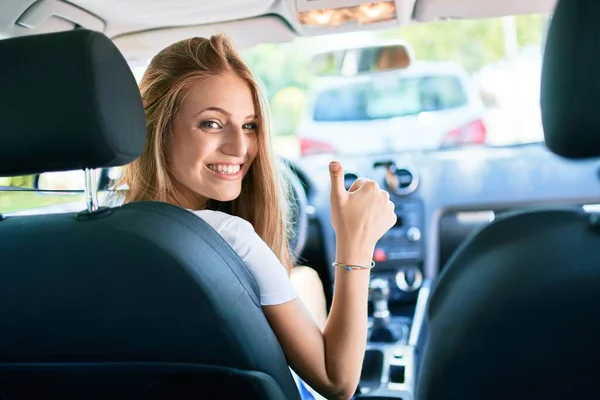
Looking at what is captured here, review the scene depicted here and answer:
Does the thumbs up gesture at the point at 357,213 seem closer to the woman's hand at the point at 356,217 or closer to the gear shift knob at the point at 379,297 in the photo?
the woman's hand at the point at 356,217

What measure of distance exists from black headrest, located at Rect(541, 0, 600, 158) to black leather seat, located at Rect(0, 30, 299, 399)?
632 mm

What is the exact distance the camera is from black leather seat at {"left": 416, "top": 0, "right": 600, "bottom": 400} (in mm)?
1100

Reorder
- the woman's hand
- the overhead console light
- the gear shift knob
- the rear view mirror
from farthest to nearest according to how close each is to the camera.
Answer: the rear view mirror
the gear shift knob
the overhead console light
the woman's hand

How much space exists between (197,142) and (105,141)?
48cm

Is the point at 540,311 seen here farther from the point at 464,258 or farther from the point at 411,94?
the point at 411,94

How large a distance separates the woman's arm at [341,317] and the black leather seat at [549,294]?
0.35m

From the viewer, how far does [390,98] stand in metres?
5.71

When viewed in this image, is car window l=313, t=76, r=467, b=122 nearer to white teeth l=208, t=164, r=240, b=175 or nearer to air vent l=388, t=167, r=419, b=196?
air vent l=388, t=167, r=419, b=196

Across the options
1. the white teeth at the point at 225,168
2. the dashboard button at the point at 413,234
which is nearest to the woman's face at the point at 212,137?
the white teeth at the point at 225,168

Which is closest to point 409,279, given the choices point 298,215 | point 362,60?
point 298,215

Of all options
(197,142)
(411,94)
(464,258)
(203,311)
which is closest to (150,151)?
(197,142)

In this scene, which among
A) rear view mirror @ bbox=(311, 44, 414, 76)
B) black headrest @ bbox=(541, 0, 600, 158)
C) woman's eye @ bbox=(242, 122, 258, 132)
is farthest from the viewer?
rear view mirror @ bbox=(311, 44, 414, 76)

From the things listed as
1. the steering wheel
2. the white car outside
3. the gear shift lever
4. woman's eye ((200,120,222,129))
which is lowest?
the gear shift lever

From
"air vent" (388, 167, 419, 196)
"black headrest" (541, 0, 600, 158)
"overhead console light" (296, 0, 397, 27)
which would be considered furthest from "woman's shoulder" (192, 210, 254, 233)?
"air vent" (388, 167, 419, 196)
